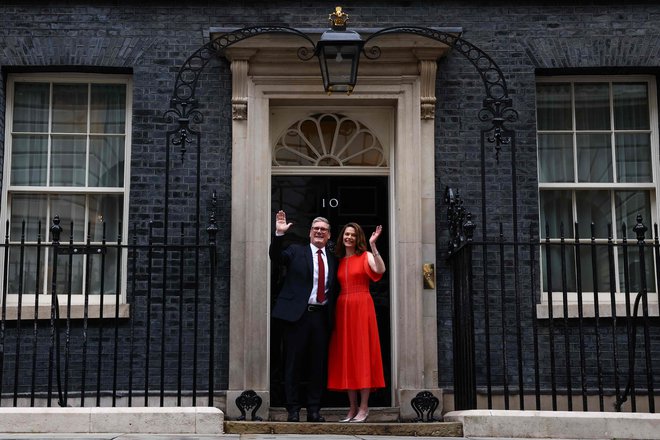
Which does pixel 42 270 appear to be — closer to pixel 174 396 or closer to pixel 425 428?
pixel 174 396

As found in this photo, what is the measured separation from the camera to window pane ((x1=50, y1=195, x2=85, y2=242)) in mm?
10125

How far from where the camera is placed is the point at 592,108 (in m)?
10.4

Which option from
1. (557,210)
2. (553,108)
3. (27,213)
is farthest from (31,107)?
(557,210)

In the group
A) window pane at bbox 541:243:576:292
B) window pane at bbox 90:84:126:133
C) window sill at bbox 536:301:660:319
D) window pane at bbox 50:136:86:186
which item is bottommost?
window sill at bbox 536:301:660:319

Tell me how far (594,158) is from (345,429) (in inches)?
156

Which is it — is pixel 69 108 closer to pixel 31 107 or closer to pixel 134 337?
pixel 31 107

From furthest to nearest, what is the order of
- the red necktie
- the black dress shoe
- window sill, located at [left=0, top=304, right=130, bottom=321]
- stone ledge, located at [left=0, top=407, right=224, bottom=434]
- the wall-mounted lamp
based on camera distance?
window sill, located at [left=0, top=304, right=130, bottom=321]
the red necktie
the black dress shoe
the wall-mounted lamp
stone ledge, located at [left=0, top=407, right=224, bottom=434]

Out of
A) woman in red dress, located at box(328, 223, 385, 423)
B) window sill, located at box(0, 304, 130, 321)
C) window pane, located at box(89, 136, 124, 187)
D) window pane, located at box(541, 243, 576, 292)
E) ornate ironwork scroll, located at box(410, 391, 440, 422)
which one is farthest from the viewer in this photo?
window pane, located at box(89, 136, 124, 187)

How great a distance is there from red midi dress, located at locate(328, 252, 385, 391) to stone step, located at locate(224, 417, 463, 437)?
1.82 ft

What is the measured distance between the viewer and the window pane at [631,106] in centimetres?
1040

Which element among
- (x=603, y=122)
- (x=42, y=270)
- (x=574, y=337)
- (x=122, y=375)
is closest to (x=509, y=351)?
(x=574, y=337)

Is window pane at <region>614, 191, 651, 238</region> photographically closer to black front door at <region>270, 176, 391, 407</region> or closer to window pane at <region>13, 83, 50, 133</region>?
black front door at <region>270, 176, 391, 407</region>

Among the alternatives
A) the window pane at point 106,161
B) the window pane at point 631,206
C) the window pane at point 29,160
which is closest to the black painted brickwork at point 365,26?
the window pane at point 106,161

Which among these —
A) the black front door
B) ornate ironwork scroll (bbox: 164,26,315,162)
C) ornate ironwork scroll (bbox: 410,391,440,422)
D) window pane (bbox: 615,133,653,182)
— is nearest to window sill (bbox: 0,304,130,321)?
the black front door
